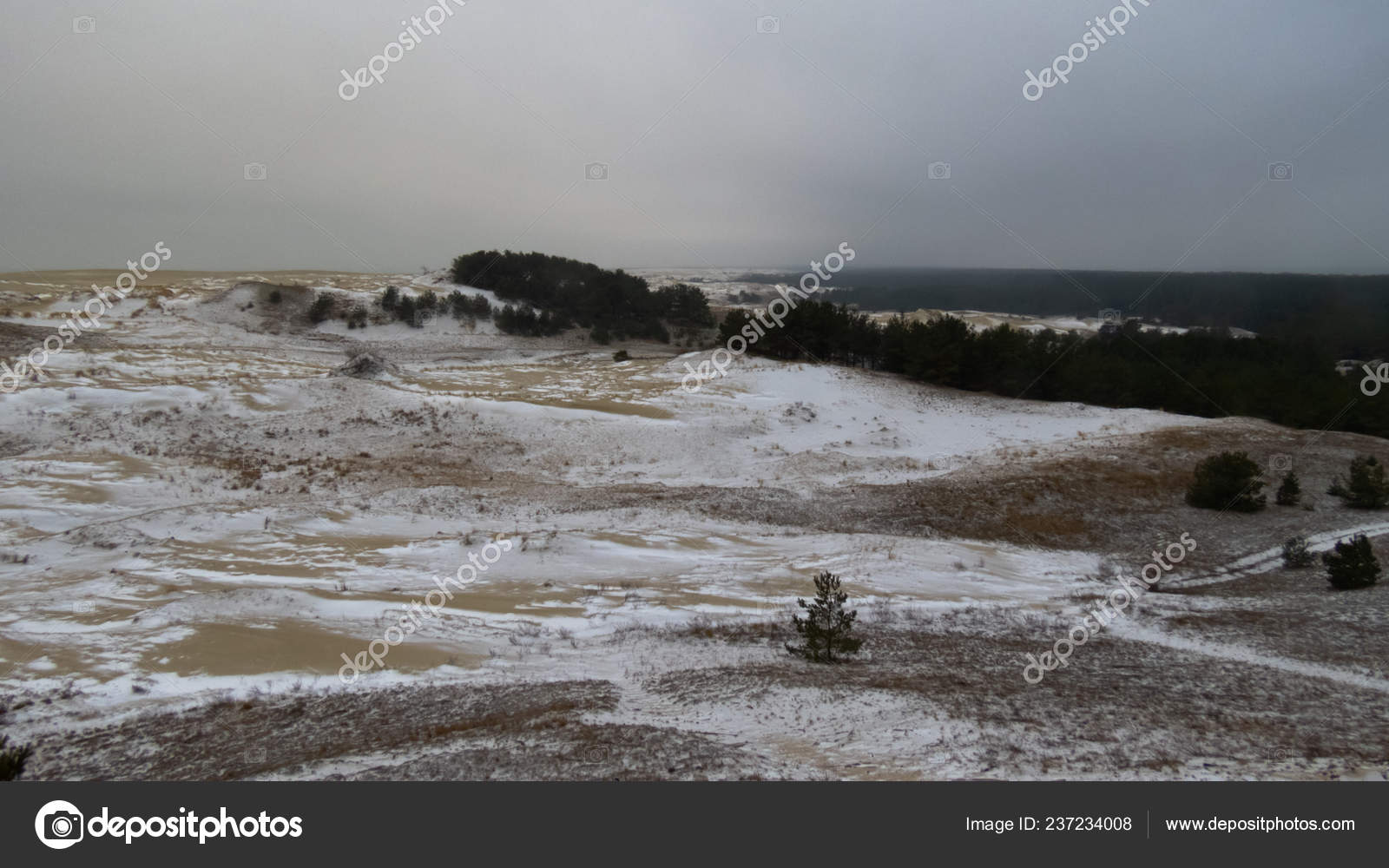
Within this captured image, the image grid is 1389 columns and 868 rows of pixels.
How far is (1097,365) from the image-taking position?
33.7 metres

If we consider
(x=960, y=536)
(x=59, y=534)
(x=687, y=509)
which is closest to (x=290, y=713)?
(x=59, y=534)

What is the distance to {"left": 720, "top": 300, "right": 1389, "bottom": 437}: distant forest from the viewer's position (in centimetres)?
2914

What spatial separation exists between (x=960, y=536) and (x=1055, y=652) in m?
6.74

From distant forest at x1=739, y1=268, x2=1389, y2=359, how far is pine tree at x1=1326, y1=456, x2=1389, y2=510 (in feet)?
105

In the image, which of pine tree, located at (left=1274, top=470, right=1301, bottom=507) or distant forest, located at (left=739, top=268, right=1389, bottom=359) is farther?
distant forest, located at (left=739, top=268, right=1389, bottom=359)

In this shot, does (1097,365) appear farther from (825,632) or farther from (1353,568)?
(825,632)

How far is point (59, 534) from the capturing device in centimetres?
1348

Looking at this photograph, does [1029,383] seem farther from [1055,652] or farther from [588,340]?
[588,340]

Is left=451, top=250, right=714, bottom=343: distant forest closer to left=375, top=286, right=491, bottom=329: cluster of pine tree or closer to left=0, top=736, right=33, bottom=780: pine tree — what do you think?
left=375, top=286, right=491, bottom=329: cluster of pine tree

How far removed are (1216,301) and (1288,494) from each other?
264ft
